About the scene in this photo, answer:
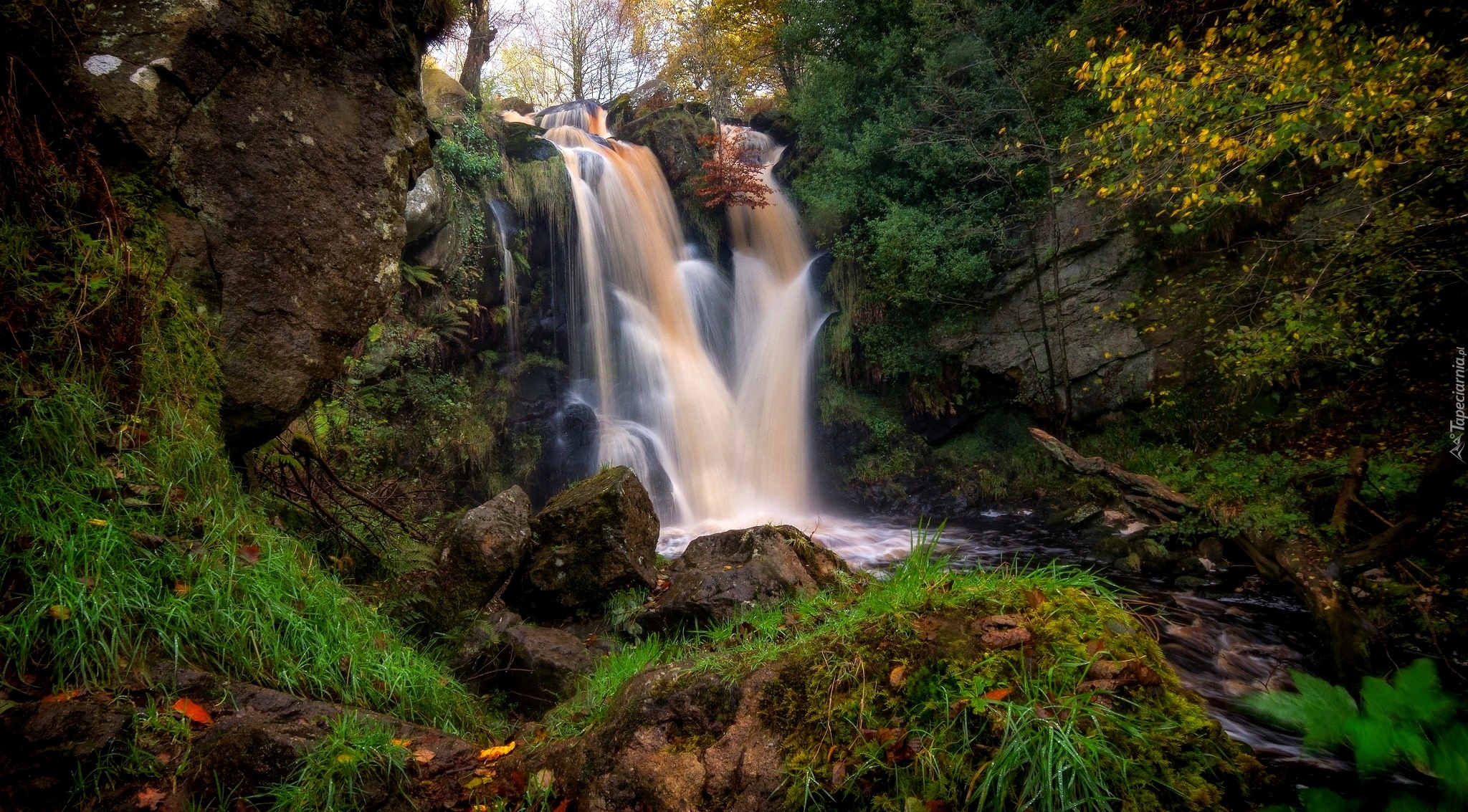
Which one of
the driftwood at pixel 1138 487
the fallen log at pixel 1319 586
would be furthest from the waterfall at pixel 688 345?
the fallen log at pixel 1319 586

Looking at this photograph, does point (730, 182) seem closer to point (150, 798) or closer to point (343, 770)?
point (343, 770)

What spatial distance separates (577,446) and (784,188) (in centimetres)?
807

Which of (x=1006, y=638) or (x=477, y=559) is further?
(x=477, y=559)

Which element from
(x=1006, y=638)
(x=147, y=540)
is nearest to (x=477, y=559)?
(x=147, y=540)

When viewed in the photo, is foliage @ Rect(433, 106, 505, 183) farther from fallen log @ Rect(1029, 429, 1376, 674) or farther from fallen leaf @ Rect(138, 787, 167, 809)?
fallen log @ Rect(1029, 429, 1376, 674)

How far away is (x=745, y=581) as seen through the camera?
13.7 feet

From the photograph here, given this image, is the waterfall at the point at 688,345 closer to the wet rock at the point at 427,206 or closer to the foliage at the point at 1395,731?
the wet rock at the point at 427,206

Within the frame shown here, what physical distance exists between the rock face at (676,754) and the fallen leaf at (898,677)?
1.27ft

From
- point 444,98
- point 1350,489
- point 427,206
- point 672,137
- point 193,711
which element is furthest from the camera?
point 672,137

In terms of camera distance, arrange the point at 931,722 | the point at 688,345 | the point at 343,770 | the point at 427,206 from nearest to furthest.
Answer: the point at 931,722 → the point at 343,770 → the point at 427,206 → the point at 688,345

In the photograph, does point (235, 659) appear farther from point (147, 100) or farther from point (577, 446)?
point (577, 446)

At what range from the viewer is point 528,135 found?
38.4ft

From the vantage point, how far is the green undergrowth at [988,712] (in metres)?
1.38

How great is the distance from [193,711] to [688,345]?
10352mm
